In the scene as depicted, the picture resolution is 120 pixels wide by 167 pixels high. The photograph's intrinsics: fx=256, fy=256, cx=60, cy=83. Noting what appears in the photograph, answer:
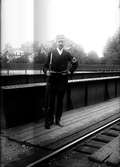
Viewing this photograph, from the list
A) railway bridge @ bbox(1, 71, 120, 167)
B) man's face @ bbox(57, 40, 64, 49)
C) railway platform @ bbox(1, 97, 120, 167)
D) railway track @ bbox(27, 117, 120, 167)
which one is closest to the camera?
railway track @ bbox(27, 117, 120, 167)

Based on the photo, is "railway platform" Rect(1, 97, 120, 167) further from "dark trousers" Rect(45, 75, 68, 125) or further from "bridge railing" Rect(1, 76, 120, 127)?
"dark trousers" Rect(45, 75, 68, 125)

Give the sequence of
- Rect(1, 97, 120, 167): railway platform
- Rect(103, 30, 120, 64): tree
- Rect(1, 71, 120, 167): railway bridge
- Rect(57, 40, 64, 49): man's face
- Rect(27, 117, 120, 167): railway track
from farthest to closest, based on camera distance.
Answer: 1. Rect(103, 30, 120, 64): tree
2. Rect(57, 40, 64, 49): man's face
3. Rect(1, 71, 120, 167): railway bridge
4. Rect(1, 97, 120, 167): railway platform
5. Rect(27, 117, 120, 167): railway track

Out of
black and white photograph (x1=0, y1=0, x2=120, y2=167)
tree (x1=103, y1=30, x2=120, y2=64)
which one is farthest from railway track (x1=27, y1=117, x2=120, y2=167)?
tree (x1=103, y1=30, x2=120, y2=64)

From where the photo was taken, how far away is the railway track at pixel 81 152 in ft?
11.1

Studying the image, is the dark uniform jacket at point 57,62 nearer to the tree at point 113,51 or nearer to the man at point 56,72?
the man at point 56,72

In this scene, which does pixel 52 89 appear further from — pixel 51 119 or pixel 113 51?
pixel 113 51

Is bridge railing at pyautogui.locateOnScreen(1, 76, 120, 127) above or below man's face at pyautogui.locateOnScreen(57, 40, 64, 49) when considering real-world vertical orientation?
below

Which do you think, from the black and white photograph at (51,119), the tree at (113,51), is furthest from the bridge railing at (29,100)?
the tree at (113,51)

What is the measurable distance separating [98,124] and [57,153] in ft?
7.09

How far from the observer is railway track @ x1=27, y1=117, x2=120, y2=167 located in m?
3.38

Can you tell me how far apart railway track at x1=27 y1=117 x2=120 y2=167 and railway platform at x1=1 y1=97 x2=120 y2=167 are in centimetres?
14

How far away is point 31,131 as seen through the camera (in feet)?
15.7

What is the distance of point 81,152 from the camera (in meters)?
3.90

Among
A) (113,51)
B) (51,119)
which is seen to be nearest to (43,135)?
(51,119)
